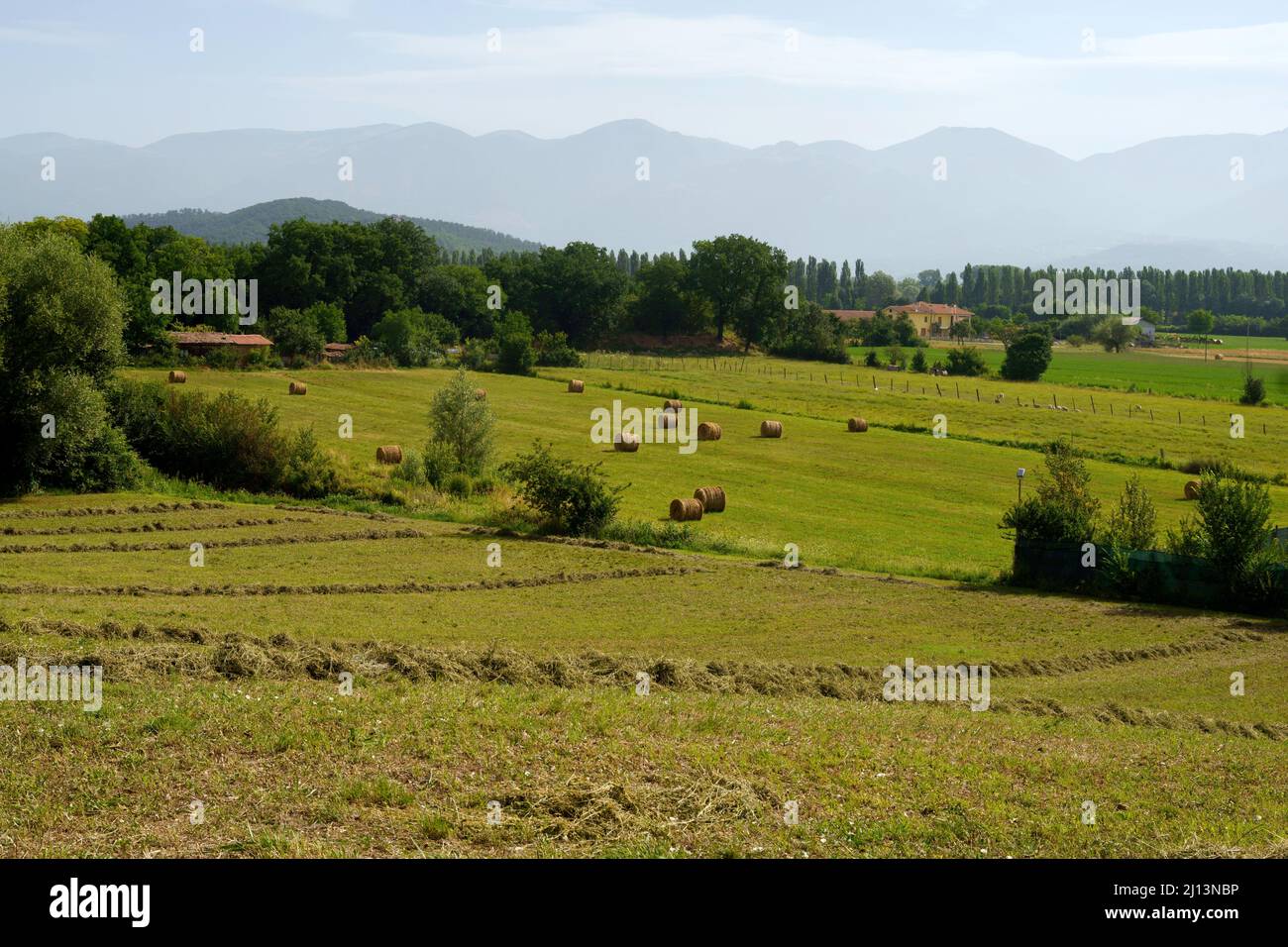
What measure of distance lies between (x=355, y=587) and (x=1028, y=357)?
3902 inches

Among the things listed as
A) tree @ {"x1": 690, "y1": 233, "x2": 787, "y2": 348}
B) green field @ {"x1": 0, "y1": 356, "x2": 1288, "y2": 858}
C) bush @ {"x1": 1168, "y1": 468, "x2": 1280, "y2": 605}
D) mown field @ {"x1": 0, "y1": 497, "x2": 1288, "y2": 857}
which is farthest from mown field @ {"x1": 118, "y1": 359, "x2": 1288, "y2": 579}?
tree @ {"x1": 690, "y1": 233, "x2": 787, "y2": 348}

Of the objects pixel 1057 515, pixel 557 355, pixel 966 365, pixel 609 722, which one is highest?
pixel 557 355

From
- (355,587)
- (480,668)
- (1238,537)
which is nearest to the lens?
(480,668)

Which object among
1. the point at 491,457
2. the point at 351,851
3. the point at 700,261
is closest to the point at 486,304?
the point at 700,261

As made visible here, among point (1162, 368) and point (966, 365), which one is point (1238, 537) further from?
point (1162, 368)

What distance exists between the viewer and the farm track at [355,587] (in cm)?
2669

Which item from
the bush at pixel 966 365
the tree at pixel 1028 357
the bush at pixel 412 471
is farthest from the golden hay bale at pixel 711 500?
the bush at pixel 966 365

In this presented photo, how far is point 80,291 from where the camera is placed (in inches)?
1788

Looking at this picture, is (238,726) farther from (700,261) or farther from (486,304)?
(700,261)

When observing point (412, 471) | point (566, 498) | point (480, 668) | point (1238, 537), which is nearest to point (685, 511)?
point (566, 498)

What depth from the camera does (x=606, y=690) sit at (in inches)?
673

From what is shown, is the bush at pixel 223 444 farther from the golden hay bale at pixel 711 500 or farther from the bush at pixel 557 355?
the bush at pixel 557 355

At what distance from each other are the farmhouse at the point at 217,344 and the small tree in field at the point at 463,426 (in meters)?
51.9
